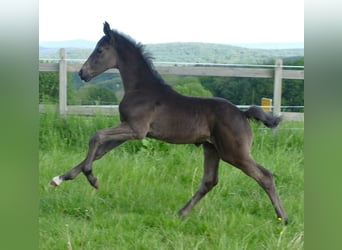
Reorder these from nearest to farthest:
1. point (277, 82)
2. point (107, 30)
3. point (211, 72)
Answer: point (107, 30) → point (211, 72) → point (277, 82)

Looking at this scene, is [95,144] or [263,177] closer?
[95,144]

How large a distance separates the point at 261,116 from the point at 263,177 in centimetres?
45

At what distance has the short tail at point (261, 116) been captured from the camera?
3.39m

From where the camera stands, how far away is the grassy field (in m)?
2.97

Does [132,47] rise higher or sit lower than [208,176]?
higher

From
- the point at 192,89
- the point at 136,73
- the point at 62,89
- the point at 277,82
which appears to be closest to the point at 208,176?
the point at 192,89

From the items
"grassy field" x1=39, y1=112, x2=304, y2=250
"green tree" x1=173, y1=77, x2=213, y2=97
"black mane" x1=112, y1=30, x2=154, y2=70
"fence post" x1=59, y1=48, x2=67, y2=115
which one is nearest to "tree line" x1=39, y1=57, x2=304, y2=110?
"green tree" x1=173, y1=77, x2=213, y2=97

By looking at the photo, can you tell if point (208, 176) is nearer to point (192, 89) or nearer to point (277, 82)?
point (192, 89)

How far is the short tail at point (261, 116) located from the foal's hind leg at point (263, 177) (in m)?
0.28

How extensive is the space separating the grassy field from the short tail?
638 mm

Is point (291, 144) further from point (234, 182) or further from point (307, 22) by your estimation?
point (307, 22)

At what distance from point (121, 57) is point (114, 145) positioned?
64 cm

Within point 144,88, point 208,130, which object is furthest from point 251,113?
point 144,88

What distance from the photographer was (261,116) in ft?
11.1
